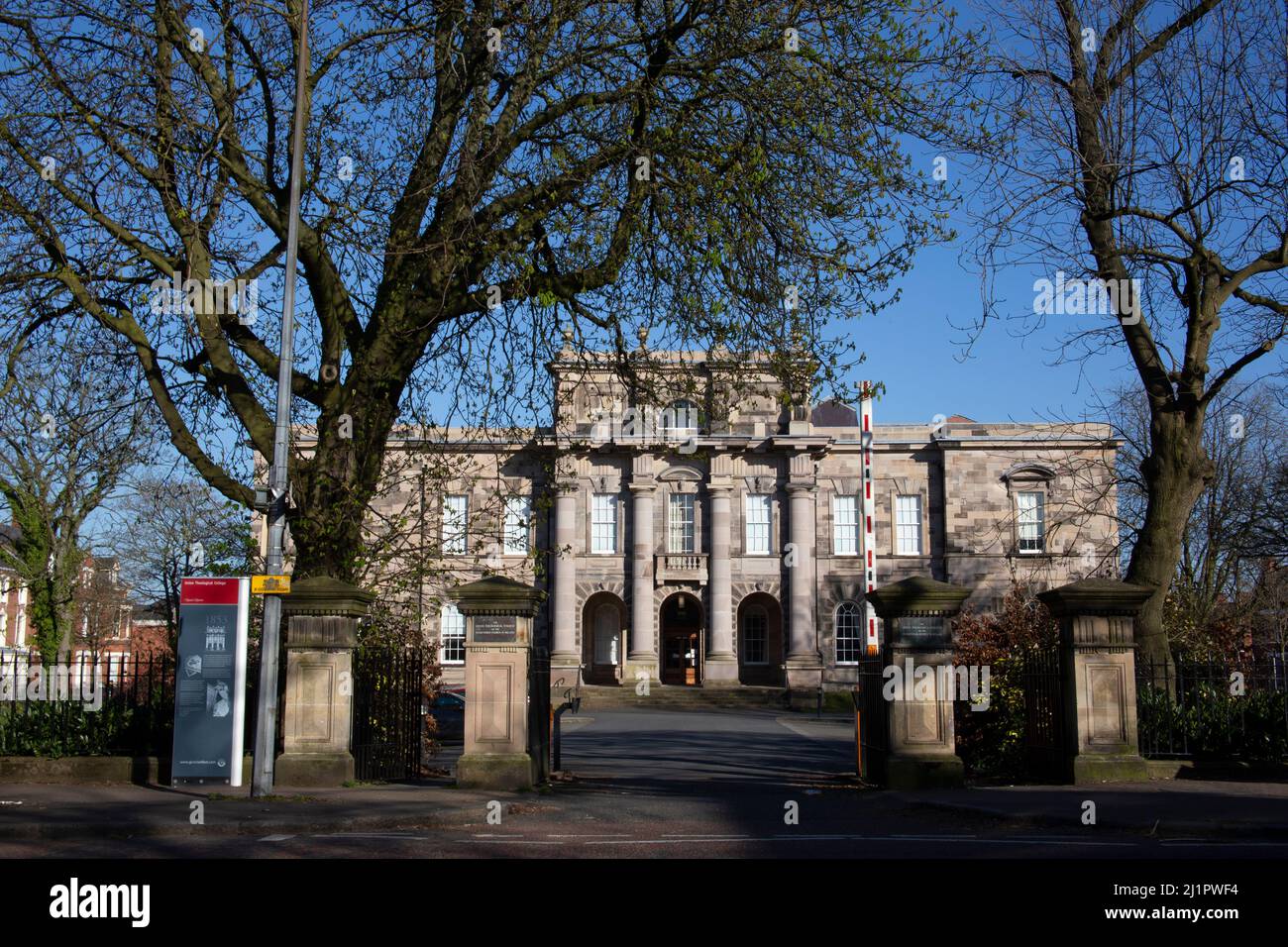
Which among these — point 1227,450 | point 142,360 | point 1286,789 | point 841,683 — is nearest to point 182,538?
point 841,683

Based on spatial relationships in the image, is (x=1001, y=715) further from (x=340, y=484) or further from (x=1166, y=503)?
(x=340, y=484)

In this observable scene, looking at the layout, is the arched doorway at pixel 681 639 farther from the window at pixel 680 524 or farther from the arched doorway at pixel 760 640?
the window at pixel 680 524

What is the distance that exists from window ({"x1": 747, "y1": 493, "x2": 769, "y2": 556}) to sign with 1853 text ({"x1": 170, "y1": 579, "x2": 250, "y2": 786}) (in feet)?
128

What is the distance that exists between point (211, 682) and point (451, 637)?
37677 millimetres

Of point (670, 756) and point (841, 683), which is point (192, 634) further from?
point (841, 683)

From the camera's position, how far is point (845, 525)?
52438mm

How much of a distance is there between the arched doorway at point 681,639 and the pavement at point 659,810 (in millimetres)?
34616

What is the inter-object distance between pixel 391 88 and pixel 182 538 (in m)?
34.9

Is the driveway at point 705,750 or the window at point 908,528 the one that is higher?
the window at point 908,528

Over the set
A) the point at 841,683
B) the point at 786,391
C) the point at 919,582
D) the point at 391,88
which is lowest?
the point at 841,683

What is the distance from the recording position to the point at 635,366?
17547 mm

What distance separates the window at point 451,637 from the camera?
166 feet

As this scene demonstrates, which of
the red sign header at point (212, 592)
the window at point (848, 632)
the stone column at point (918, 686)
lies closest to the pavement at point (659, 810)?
the stone column at point (918, 686)

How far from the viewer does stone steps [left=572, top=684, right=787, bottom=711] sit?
1855 inches
